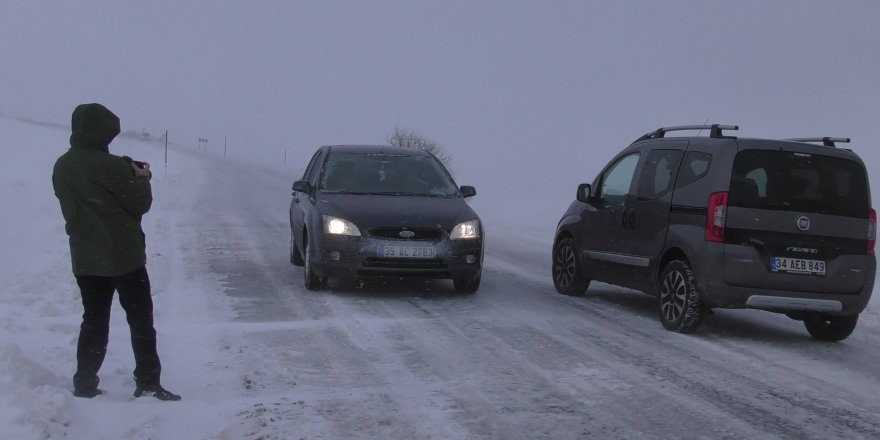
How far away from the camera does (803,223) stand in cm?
670

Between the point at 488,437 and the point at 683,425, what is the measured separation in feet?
3.76

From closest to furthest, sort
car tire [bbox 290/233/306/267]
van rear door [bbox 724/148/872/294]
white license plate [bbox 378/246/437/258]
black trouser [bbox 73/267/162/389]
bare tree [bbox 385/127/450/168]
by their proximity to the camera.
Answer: black trouser [bbox 73/267/162/389], van rear door [bbox 724/148/872/294], white license plate [bbox 378/246/437/258], car tire [bbox 290/233/306/267], bare tree [bbox 385/127/450/168]

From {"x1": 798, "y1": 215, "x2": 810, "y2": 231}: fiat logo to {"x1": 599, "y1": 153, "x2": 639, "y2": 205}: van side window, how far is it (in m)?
1.93

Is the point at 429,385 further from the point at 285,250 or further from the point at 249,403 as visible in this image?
the point at 285,250

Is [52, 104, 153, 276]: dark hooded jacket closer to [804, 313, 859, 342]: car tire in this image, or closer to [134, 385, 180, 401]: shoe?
[134, 385, 180, 401]: shoe

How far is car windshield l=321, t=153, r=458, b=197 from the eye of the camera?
9422mm

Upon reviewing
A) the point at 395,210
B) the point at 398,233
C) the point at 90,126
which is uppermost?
the point at 90,126

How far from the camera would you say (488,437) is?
428 centimetres

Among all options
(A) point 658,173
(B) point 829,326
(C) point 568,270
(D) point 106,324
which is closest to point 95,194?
(D) point 106,324

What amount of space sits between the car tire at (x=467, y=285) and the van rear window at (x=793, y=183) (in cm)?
305

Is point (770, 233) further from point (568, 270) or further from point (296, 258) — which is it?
point (296, 258)

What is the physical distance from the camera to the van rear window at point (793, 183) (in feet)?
22.1

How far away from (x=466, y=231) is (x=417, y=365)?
9.86 ft

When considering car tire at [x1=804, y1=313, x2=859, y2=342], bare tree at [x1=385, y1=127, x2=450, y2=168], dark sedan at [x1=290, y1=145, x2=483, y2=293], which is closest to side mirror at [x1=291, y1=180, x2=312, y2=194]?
dark sedan at [x1=290, y1=145, x2=483, y2=293]
